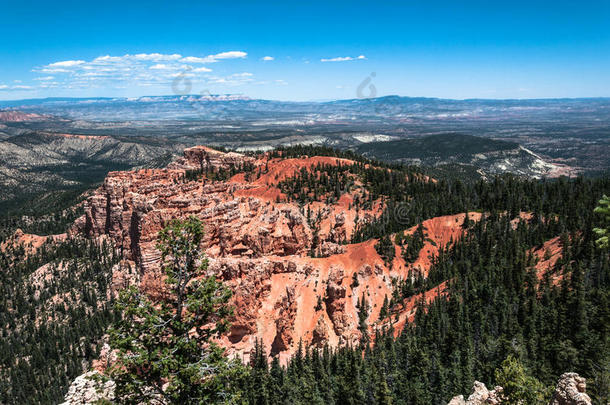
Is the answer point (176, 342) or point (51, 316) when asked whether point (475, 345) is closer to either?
point (176, 342)

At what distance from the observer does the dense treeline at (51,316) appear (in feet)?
266

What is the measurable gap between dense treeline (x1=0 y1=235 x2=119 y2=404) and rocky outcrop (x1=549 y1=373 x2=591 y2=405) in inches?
3315

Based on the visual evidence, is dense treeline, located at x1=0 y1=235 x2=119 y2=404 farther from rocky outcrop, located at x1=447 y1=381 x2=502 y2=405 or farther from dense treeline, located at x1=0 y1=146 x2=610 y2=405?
rocky outcrop, located at x1=447 y1=381 x2=502 y2=405

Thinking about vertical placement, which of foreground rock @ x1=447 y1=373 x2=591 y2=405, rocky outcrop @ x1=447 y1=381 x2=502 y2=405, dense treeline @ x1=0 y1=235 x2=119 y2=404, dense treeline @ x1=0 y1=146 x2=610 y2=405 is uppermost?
foreground rock @ x1=447 y1=373 x2=591 y2=405

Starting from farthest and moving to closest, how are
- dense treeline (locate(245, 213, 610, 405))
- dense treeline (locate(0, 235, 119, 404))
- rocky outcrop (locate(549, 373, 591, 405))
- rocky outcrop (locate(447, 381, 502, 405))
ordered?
dense treeline (locate(0, 235, 119, 404)), dense treeline (locate(245, 213, 610, 405)), rocky outcrop (locate(447, 381, 502, 405)), rocky outcrop (locate(549, 373, 591, 405))

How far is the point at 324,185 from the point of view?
5797 inches

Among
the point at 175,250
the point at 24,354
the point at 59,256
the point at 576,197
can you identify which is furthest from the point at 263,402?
the point at 576,197

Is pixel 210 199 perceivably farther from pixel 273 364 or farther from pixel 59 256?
pixel 59 256

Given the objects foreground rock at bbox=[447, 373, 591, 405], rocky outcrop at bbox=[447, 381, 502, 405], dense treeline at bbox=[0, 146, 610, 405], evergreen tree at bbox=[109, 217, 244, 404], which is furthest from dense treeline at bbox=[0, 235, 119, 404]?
foreground rock at bbox=[447, 373, 591, 405]

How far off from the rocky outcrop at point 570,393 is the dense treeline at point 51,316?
84.2 metres

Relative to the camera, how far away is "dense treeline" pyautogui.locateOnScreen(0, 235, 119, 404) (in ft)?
266

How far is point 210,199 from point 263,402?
145 ft

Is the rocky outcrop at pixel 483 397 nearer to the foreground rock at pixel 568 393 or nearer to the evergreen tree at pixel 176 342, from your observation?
the foreground rock at pixel 568 393

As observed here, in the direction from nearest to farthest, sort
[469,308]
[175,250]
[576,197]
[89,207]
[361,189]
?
[175,250] → [469,308] → [576,197] → [89,207] → [361,189]
